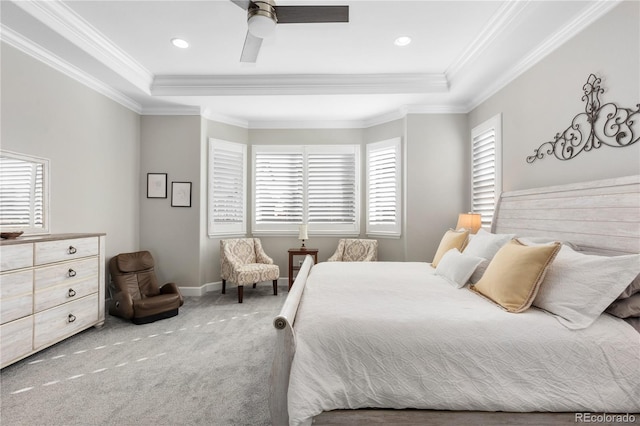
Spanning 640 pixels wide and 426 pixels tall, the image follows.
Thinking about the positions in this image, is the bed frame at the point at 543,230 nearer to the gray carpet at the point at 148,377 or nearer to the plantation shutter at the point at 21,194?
the gray carpet at the point at 148,377

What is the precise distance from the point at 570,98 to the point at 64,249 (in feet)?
15.5

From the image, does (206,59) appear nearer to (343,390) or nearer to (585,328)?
(343,390)

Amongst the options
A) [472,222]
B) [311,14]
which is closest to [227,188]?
[311,14]

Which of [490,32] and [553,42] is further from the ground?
[490,32]

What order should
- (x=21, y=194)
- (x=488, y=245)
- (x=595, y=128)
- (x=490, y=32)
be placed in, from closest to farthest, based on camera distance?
(x=595, y=128) → (x=488, y=245) → (x=21, y=194) → (x=490, y=32)

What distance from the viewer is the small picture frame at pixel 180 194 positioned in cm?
446

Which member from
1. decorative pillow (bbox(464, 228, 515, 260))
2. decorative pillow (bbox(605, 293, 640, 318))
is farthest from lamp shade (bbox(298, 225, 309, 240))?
decorative pillow (bbox(605, 293, 640, 318))

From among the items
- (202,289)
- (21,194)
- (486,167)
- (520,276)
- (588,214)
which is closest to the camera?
(520,276)

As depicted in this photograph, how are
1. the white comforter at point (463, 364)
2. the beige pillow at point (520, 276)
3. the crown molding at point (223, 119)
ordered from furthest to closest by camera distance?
1. the crown molding at point (223, 119)
2. the beige pillow at point (520, 276)
3. the white comforter at point (463, 364)

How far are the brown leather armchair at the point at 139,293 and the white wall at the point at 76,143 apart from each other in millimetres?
445

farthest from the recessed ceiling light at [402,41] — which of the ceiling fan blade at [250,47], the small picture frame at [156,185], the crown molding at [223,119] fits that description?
the small picture frame at [156,185]

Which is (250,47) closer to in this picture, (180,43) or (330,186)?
(180,43)

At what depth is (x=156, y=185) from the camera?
14.6ft

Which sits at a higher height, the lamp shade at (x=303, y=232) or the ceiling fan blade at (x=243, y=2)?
the ceiling fan blade at (x=243, y=2)
